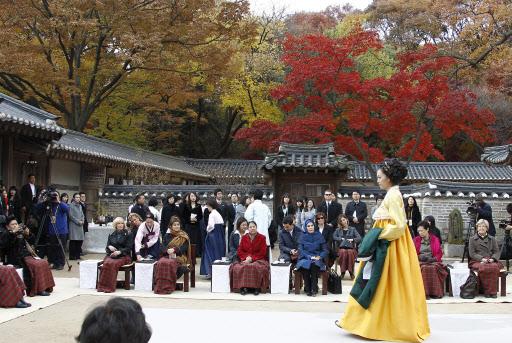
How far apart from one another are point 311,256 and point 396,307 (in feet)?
12.4

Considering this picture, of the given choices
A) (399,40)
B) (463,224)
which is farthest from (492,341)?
(399,40)

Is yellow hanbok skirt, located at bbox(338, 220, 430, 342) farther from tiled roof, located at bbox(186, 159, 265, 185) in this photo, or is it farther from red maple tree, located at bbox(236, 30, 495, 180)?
tiled roof, located at bbox(186, 159, 265, 185)

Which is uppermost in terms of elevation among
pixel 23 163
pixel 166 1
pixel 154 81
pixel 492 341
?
pixel 166 1

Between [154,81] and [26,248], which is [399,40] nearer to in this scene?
[154,81]

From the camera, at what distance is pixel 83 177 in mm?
16828

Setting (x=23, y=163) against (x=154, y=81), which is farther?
(x=154, y=81)

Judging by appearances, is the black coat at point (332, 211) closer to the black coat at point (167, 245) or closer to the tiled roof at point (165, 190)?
the black coat at point (167, 245)

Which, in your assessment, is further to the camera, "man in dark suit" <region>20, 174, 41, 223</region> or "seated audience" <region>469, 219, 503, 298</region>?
"man in dark suit" <region>20, 174, 41, 223</region>

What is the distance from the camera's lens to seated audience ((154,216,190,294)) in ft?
30.5

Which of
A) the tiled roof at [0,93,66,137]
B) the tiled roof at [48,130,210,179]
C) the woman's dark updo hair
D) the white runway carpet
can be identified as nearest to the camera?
the white runway carpet

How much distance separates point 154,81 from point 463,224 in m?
11.1

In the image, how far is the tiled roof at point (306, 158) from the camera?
17.8m

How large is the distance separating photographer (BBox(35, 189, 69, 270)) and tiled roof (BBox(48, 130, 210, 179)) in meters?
2.04

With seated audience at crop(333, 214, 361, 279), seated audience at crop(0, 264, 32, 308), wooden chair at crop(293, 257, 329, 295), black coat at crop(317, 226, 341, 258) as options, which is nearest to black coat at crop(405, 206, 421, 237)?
seated audience at crop(333, 214, 361, 279)
